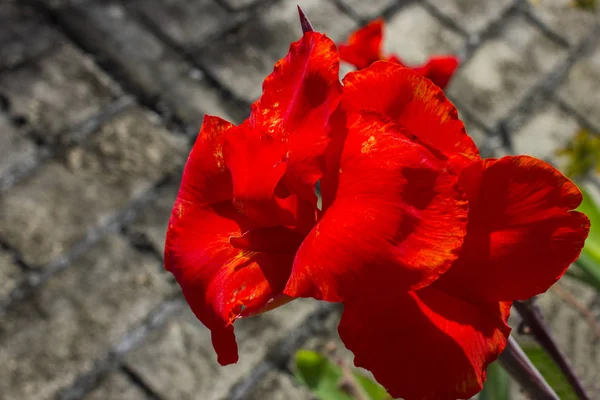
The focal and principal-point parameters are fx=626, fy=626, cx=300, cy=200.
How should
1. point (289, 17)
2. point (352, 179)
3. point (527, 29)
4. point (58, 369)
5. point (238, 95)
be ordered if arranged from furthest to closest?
point (527, 29)
point (289, 17)
point (238, 95)
point (58, 369)
point (352, 179)

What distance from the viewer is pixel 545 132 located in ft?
5.29

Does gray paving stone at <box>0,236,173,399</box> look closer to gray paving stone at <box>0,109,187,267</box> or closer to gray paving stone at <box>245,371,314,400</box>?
gray paving stone at <box>0,109,187,267</box>

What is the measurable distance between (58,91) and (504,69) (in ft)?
3.77

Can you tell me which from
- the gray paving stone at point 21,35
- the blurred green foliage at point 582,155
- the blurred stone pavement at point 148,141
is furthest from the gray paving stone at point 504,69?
the gray paving stone at point 21,35

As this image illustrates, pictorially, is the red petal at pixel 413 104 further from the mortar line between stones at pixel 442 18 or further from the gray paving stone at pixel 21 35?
the mortar line between stones at pixel 442 18

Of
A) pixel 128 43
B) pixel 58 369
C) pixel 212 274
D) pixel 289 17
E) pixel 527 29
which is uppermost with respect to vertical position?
pixel 212 274

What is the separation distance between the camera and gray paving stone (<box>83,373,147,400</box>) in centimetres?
104

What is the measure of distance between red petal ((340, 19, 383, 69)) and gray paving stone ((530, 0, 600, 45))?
4.87ft

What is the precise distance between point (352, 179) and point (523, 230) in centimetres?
10

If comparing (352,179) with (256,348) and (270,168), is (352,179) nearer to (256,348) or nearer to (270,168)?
(270,168)

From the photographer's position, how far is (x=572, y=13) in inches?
75.9

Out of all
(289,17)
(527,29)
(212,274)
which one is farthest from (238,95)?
(212,274)

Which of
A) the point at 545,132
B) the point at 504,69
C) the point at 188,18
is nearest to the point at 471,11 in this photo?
the point at 504,69

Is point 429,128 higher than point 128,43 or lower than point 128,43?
higher
